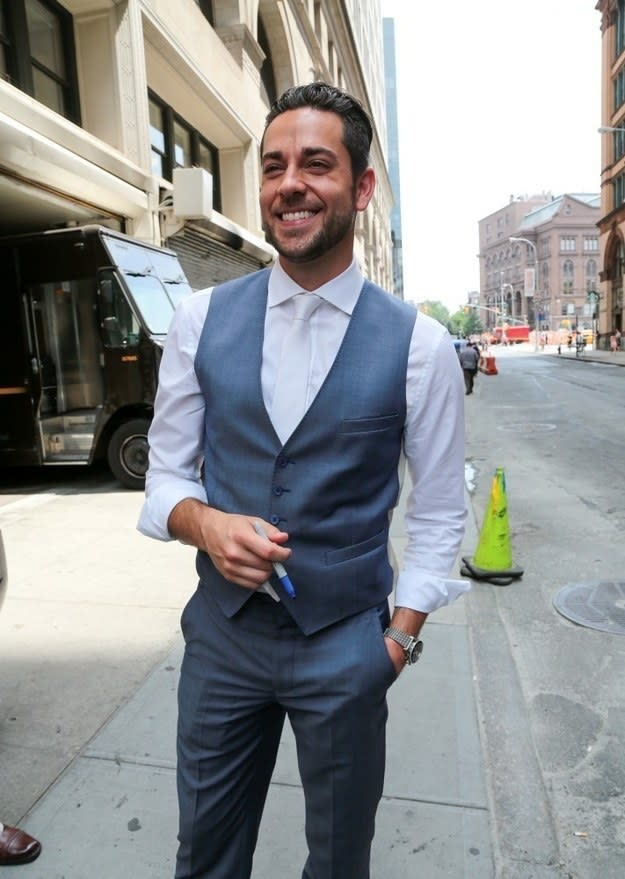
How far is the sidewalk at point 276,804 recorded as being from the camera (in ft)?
7.55

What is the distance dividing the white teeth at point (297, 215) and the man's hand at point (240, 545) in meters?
A: 0.67

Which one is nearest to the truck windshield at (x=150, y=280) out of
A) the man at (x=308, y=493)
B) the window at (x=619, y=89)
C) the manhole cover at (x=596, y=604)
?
the manhole cover at (x=596, y=604)

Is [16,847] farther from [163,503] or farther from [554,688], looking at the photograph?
[554,688]

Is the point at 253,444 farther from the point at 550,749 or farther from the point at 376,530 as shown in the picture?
the point at 550,749

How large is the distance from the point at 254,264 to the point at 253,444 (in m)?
17.7

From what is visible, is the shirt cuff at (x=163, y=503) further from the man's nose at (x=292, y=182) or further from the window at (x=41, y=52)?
the window at (x=41, y=52)

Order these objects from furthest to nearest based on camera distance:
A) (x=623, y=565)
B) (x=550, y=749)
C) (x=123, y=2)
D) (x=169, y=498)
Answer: (x=123, y=2) < (x=623, y=565) < (x=550, y=749) < (x=169, y=498)

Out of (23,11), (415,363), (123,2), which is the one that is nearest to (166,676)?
(415,363)

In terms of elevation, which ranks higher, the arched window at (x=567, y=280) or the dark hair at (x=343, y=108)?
the arched window at (x=567, y=280)

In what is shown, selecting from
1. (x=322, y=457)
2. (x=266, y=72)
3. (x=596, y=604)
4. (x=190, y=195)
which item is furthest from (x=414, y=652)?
(x=266, y=72)

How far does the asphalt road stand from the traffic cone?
99 millimetres

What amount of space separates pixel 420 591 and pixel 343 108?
1.10 m

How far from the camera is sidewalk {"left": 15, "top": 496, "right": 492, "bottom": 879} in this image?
230 centimetres

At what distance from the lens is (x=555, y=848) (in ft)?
7.92
